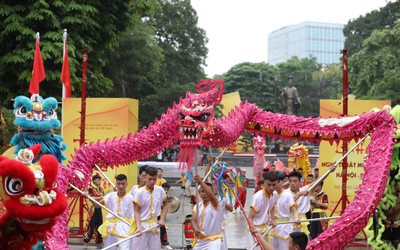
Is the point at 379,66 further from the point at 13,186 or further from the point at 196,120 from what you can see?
the point at 13,186

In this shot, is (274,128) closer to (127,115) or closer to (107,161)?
(107,161)

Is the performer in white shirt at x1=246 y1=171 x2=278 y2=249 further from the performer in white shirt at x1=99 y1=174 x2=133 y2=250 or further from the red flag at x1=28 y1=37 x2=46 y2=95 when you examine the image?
the red flag at x1=28 y1=37 x2=46 y2=95

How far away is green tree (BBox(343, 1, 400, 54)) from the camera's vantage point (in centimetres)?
4634

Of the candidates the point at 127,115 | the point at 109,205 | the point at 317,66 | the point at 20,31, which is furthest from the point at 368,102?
the point at 317,66

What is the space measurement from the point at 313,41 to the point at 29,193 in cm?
12838

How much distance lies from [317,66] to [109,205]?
7142cm

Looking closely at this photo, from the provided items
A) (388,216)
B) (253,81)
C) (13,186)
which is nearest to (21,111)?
(13,186)

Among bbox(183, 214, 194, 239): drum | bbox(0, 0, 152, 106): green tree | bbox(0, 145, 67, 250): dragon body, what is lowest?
bbox(183, 214, 194, 239): drum

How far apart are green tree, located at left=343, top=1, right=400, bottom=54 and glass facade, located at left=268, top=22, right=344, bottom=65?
7683cm

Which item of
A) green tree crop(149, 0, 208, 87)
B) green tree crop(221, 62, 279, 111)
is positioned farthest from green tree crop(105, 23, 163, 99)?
green tree crop(221, 62, 279, 111)

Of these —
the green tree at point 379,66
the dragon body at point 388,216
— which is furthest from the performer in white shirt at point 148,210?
the green tree at point 379,66

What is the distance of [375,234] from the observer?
807 cm

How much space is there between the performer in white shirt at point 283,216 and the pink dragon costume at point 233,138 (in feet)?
3.47

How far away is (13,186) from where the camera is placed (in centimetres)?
473
